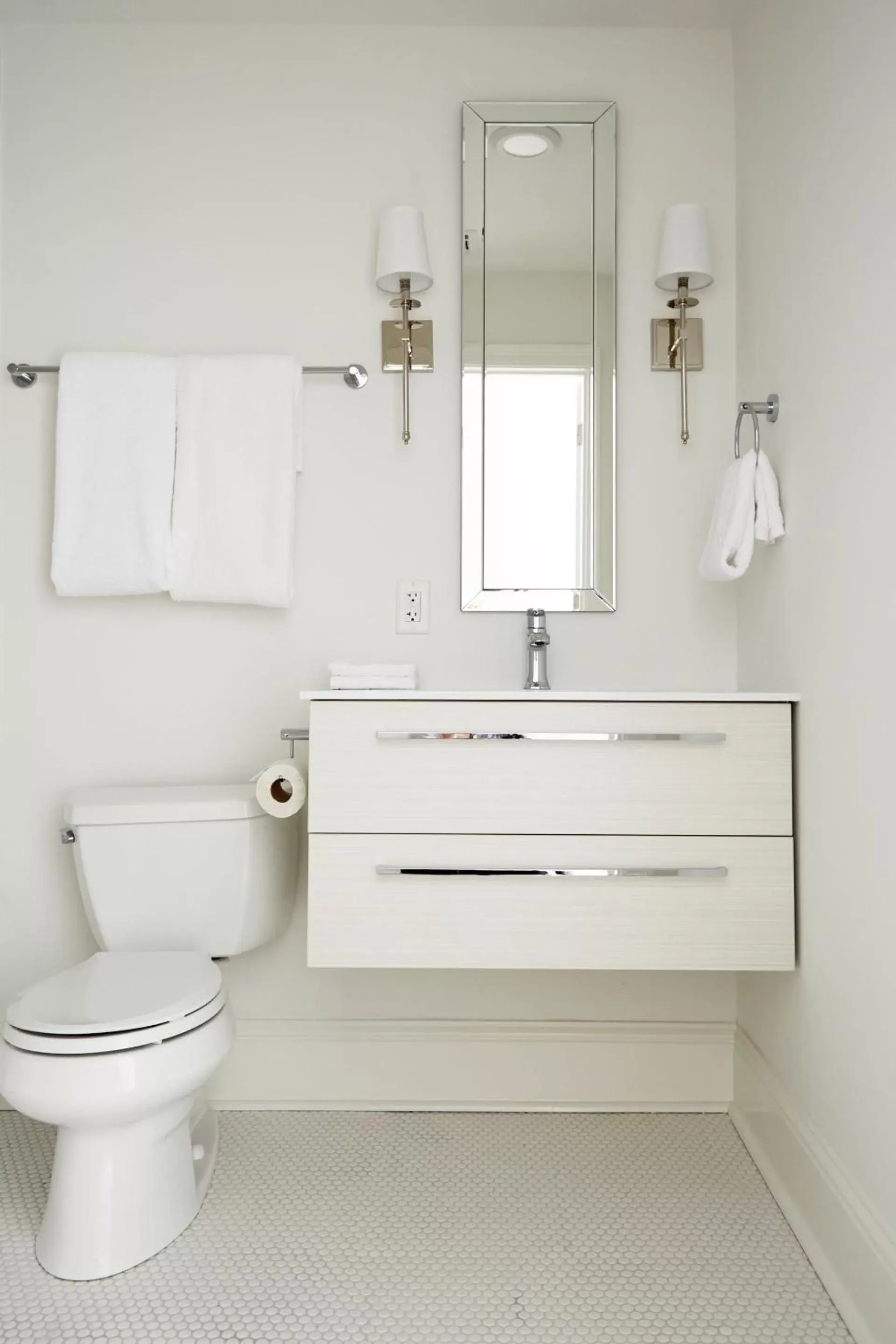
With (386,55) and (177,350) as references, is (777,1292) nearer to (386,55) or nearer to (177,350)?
(177,350)

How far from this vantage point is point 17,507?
2.22m

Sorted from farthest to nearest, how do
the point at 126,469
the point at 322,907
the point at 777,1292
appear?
the point at 126,469, the point at 322,907, the point at 777,1292

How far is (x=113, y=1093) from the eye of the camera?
151cm

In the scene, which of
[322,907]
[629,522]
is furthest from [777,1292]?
[629,522]

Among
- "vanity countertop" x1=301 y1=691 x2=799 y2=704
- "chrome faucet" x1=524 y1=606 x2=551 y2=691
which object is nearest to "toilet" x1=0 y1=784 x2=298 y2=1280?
"vanity countertop" x1=301 y1=691 x2=799 y2=704

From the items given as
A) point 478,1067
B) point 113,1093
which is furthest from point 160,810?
point 478,1067

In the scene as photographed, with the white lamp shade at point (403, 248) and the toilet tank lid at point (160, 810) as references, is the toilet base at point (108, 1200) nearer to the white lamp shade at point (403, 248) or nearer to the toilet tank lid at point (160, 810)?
the toilet tank lid at point (160, 810)

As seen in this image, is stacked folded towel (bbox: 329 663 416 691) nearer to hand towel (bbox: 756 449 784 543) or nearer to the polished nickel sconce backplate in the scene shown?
hand towel (bbox: 756 449 784 543)

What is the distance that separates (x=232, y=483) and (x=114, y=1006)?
109cm

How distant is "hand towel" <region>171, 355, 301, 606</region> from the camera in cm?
214

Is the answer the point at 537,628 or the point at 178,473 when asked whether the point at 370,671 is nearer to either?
the point at 537,628

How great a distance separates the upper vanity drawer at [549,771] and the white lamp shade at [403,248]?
0.98 m

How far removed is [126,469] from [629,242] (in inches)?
48.4

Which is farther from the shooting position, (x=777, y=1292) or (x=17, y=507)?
(x=17, y=507)
